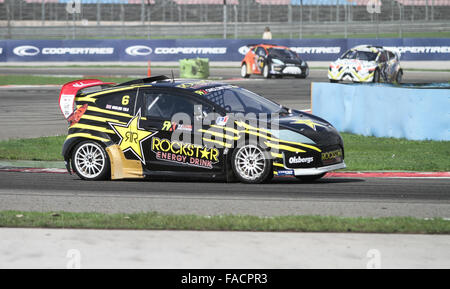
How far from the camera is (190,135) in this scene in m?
10.2

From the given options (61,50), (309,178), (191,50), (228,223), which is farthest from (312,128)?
(61,50)

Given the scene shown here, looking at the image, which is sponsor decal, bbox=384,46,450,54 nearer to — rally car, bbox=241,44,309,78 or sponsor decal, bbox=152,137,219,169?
rally car, bbox=241,44,309,78

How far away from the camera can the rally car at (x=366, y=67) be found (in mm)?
27203

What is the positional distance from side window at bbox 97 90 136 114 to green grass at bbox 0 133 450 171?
8.68 feet

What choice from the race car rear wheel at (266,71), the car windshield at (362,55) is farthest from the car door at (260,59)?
the car windshield at (362,55)

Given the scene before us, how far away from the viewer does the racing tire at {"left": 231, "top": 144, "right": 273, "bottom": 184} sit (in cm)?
996

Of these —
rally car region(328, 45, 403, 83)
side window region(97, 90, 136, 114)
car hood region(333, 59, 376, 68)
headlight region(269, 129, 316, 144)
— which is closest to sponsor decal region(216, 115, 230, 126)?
headlight region(269, 129, 316, 144)

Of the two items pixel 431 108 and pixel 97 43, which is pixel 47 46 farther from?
pixel 431 108

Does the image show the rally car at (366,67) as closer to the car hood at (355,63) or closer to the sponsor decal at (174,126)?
the car hood at (355,63)

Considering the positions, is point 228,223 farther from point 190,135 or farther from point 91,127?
point 91,127

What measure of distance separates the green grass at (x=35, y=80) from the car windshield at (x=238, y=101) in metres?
19.2

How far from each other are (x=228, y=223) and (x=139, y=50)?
35.0 m
